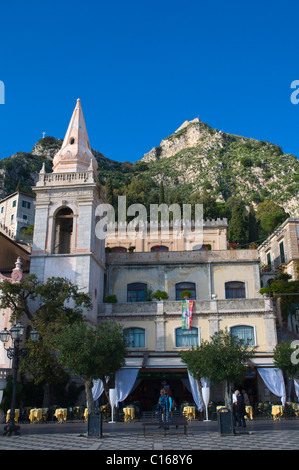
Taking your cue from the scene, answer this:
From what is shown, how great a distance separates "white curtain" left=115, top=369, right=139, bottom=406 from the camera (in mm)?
25642

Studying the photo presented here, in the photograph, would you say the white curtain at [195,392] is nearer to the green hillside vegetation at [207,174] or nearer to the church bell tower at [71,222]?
the church bell tower at [71,222]

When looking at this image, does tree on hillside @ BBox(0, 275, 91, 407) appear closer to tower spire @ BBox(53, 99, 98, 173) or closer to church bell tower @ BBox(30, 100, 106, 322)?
church bell tower @ BBox(30, 100, 106, 322)

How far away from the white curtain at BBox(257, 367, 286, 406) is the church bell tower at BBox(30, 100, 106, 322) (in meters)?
12.3

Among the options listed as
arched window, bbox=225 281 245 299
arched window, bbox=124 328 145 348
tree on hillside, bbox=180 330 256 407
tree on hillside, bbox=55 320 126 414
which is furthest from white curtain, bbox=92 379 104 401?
arched window, bbox=225 281 245 299

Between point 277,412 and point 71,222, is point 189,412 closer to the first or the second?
point 277,412

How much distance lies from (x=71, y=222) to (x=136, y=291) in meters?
7.81

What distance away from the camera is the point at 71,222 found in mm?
36781

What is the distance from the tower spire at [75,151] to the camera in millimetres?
36344

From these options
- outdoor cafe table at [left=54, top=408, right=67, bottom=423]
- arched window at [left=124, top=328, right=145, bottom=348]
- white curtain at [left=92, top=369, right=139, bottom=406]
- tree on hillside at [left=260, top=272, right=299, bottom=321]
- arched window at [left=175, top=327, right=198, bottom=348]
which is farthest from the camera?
tree on hillside at [left=260, top=272, right=299, bottom=321]

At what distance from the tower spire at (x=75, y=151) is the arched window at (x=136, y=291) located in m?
10.0
